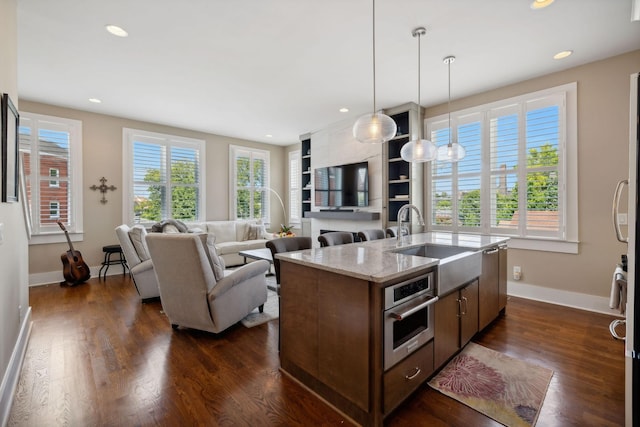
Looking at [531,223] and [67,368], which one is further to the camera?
[531,223]

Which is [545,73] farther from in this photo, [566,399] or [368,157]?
[566,399]

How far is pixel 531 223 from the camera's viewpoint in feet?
12.3

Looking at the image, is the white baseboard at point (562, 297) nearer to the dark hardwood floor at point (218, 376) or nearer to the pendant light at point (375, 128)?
the dark hardwood floor at point (218, 376)

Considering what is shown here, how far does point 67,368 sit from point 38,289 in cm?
304

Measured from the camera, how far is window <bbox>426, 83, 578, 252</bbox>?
3463 millimetres

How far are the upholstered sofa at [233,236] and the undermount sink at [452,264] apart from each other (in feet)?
12.5

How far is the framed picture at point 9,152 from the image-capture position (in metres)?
1.80

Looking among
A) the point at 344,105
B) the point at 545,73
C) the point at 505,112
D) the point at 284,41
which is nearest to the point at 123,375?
the point at 284,41

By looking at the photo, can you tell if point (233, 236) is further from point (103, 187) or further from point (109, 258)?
point (103, 187)

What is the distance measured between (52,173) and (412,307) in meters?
5.79

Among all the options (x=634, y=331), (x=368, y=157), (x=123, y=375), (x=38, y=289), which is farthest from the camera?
(x=368, y=157)

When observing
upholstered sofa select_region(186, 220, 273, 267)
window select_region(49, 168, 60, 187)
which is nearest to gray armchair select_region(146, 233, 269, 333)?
upholstered sofa select_region(186, 220, 273, 267)

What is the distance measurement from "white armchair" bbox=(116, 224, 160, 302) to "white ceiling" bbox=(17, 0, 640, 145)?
6.56 ft

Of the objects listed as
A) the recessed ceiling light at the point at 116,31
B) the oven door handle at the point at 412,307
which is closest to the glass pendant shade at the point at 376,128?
the oven door handle at the point at 412,307
